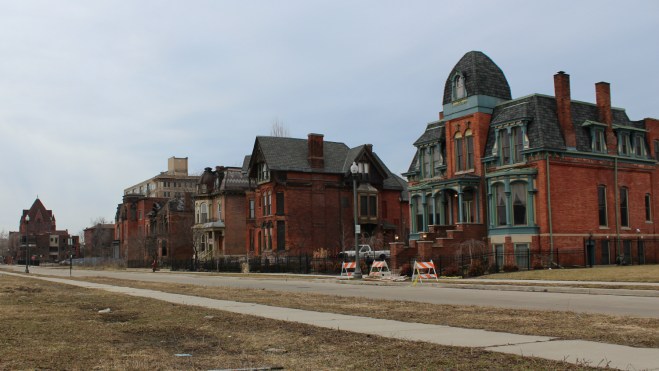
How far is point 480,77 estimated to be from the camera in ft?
152

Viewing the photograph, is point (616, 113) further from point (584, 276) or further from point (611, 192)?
point (584, 276)

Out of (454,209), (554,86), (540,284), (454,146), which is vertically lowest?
(540,284)

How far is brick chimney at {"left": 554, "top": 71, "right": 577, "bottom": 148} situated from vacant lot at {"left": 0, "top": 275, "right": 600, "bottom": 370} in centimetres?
3235

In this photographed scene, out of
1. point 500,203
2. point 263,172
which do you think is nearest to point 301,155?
point 263,172

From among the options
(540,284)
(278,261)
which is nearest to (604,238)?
(540,284)

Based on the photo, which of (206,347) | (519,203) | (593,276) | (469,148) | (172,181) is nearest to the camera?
(206,347)

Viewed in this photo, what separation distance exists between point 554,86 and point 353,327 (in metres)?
35.1

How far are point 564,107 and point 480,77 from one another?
6.07 meters

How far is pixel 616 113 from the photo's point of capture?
157 ft

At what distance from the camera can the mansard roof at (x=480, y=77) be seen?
4609 cm

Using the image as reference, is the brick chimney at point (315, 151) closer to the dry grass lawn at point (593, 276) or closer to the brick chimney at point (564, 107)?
the brick chimney at point (564, 107)

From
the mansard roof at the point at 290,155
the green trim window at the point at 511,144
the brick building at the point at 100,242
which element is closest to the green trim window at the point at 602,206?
the green trim window at the point at 511,144

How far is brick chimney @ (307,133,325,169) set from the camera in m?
65.1

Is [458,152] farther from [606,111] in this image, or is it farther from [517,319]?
[517,319]
